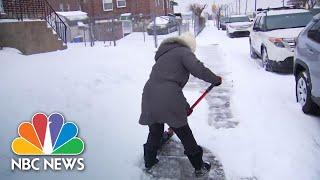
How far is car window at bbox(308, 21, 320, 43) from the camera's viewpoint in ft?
19.6

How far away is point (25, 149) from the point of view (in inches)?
173

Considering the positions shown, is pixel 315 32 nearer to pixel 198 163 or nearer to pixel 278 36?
pixel 198 163

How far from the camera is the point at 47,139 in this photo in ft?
14.8

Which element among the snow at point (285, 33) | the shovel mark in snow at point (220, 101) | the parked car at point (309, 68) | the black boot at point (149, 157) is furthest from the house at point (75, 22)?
the black boot at point (149, 157)

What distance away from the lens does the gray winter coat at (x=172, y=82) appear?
161 inches

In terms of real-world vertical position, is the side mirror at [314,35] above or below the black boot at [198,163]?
above

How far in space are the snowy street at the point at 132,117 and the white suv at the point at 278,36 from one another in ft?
1.75

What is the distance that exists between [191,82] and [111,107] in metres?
3.30

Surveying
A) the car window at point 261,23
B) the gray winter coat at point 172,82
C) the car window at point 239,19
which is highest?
the car window at point 239,19

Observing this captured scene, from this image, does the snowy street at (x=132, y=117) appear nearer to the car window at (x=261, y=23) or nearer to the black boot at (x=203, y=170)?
the black boot at (x=203, y=170)

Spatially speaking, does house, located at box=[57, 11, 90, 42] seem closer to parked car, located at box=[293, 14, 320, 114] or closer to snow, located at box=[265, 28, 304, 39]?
snow, located at box=[265, 28, 304, 39]

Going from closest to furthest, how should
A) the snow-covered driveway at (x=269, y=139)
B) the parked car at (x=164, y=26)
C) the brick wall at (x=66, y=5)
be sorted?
the snow-covered driveway at (x=269, y=139), the parked car at (x=164, y=26), the brick wall at (x=66, y=5)

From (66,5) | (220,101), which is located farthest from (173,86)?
(66,5)

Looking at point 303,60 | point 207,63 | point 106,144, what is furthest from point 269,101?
point 207,63
